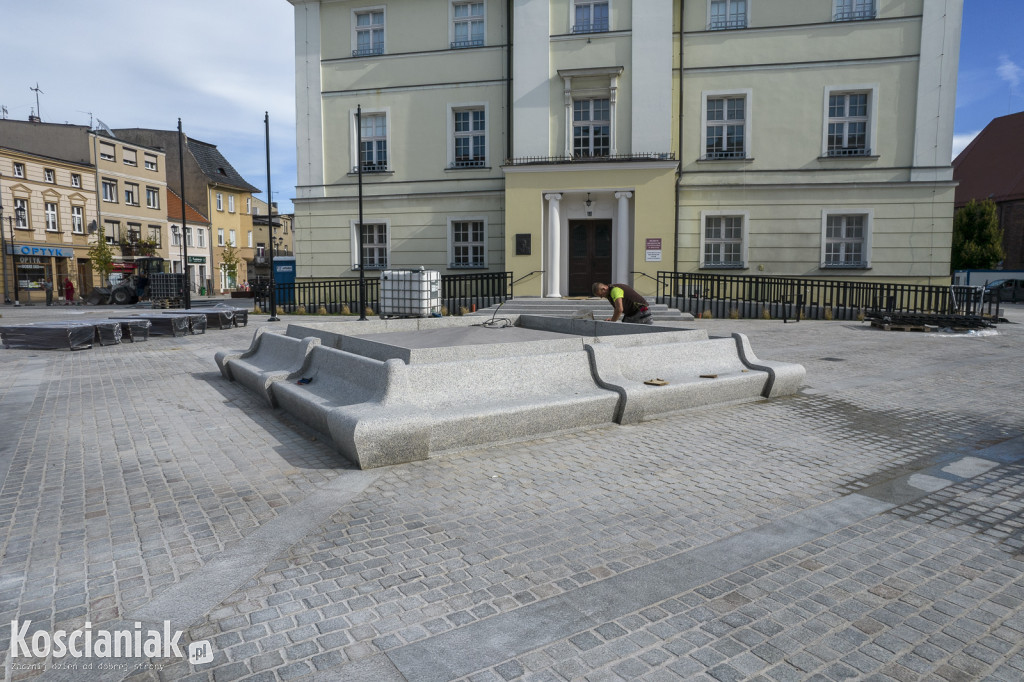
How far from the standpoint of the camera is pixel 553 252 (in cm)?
2291

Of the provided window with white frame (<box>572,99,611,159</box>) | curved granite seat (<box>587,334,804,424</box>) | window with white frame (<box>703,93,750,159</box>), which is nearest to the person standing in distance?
curved granite seat (<box>587,334,804,424</box>)

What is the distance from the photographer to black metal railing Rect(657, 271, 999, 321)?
2144cm

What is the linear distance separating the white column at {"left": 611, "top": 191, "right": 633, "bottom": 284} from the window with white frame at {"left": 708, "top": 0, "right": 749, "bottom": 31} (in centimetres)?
735

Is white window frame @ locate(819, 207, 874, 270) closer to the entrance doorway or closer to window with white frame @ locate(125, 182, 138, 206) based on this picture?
the entrance doorway

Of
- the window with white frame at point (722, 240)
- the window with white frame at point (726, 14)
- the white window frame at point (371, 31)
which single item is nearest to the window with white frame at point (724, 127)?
the window with white frame at point (722, 240)

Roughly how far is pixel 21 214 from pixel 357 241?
2971cm

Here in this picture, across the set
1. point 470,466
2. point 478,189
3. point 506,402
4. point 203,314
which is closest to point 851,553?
point 470,466

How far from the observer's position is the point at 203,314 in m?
18.1

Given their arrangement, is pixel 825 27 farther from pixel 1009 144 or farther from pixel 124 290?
pixel 1009 144

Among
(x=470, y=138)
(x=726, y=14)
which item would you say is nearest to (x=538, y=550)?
(x=470, y=138)

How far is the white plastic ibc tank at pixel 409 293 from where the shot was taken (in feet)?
68.0

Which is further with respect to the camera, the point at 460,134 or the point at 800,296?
the point at 460,134

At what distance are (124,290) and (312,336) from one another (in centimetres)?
3366

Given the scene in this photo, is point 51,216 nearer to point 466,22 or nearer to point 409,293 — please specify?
point 466,22
